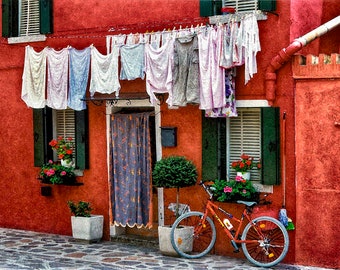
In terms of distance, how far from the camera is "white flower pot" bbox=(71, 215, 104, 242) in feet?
41.2

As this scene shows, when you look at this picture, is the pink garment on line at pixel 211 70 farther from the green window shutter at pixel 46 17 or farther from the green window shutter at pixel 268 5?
the green window shutter at pixel 46 17

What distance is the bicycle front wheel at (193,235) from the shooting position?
11051 millimetres

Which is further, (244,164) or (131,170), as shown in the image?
(131,170)

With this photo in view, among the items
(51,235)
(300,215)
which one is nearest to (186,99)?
(300,215)

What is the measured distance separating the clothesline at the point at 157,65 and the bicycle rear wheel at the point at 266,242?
6.90 feet

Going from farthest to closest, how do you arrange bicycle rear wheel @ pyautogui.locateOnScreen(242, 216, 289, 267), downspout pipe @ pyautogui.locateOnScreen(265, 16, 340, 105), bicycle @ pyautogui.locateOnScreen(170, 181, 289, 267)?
bicycle @ pyautogui.locateOnScreen(170, 181, 289, 267) < bicycle rear wheel @ pyautogui.locateOnScreen(242, 216, 289, 267) < downspout pipe @ pyautogui.locateOnScreen(265, 16, 340, 105)

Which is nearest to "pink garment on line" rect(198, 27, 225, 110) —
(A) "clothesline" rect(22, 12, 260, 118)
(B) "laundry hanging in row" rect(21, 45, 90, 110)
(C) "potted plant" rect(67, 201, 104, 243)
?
(A) "clothesline" rect(22, 12, 260, 118)

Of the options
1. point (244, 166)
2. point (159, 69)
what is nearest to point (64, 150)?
point (159, 69)

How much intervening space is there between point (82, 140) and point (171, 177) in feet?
8.95

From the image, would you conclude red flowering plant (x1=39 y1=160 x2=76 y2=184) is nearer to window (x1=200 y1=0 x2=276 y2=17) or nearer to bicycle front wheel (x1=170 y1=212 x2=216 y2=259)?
bicycle front wheel (x1=170 y1=212 x2=216 y2=259)

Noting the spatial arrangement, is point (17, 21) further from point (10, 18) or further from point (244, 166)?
point (244, 166)

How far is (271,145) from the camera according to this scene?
10766 mm

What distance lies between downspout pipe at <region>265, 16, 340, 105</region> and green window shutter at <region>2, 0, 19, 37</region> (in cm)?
633

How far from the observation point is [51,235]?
44.8 feet
